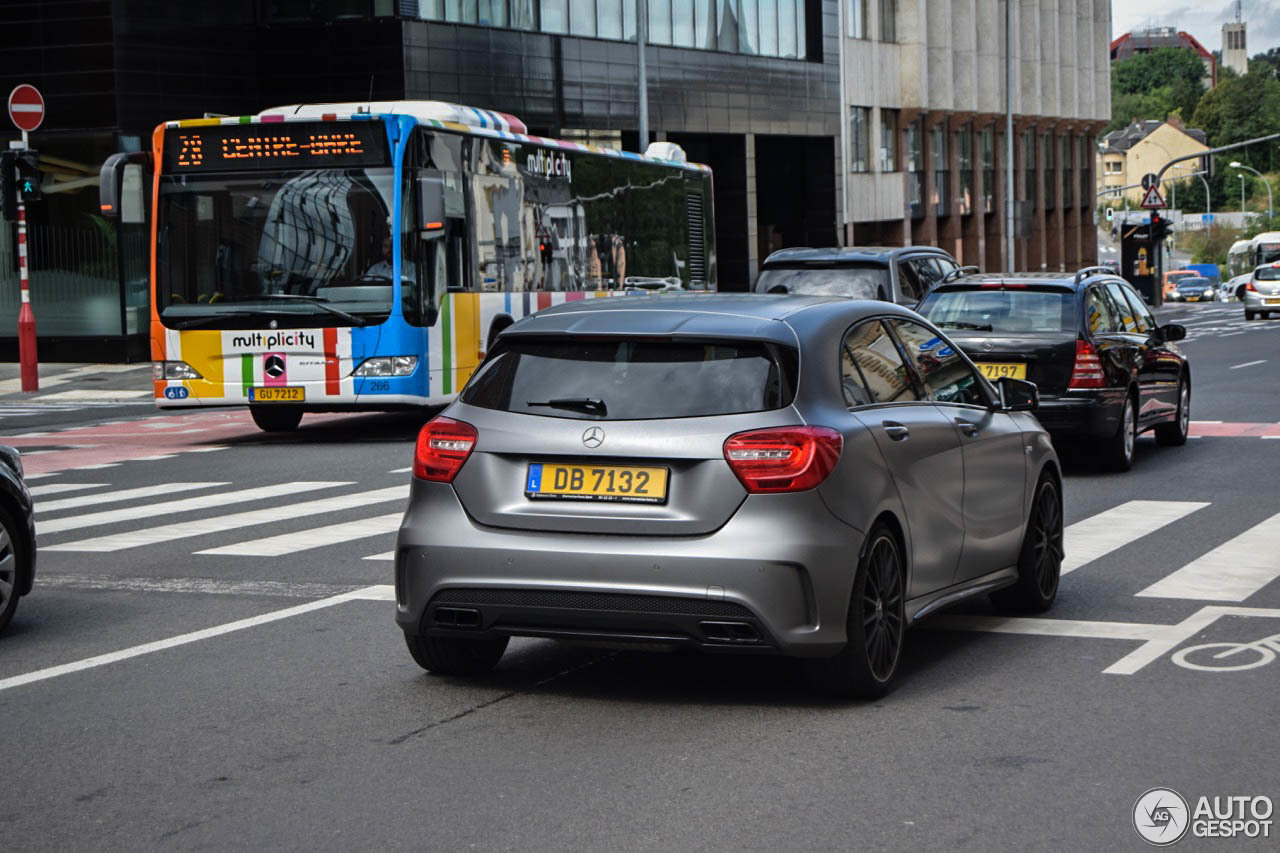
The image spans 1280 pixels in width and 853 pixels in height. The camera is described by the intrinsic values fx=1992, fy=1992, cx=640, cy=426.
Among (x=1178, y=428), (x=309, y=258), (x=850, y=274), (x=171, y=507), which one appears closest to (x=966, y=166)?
(x=850, y=274)

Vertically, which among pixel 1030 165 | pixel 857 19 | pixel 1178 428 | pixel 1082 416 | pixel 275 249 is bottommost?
pixel 1178 428

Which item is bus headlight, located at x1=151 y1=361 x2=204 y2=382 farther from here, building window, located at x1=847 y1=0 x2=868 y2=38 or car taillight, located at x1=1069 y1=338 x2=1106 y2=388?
building window, located at x1=847 y1=0 x2=868 y2=38

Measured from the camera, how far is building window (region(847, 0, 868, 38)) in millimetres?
59625

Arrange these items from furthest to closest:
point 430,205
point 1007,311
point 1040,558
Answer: point 430,205
point 1007,311
point 1040,558

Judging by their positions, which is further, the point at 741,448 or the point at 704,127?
the point at 704,127

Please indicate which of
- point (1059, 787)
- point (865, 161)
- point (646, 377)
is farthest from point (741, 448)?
point (865, 161)

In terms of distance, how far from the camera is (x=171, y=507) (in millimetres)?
13664

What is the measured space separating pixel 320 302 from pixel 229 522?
6.41 metres

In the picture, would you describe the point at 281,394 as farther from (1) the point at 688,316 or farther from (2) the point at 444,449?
(1) the point at 688,316

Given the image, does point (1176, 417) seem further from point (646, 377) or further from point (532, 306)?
point (646, 377)

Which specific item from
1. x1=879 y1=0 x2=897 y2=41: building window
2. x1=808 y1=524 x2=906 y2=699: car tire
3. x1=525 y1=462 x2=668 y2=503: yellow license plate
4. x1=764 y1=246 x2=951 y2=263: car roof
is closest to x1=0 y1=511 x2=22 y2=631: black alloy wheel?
x1=525 y1=462 x2=668 y2=503: yellow license plate

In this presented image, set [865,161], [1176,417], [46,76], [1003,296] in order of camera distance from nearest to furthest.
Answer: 1. [1003,296]
2. [1176,417]
3. [46,76]
4. [865,161]

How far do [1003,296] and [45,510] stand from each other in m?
7.41

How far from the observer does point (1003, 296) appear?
1569cm
